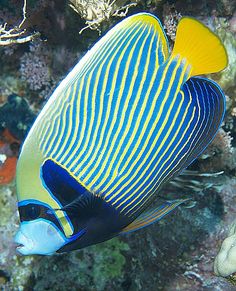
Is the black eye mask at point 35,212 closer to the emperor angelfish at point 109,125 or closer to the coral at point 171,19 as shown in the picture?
the emperor angelfish at point 109,125

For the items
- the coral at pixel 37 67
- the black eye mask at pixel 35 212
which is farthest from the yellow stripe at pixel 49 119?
the coral at pixel 37 67

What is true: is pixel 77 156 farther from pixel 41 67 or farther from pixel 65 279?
pixel 41 67

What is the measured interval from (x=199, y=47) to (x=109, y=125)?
0.45 metres

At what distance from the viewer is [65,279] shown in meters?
3.27

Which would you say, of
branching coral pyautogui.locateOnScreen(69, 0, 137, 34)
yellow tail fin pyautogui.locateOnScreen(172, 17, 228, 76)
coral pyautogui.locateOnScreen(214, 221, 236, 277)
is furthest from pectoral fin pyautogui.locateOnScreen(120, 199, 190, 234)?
branching coral pyautogui.locateOnScreen(69, 0, 137, 34)

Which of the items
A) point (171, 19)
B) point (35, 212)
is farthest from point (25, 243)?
point (171, 19)

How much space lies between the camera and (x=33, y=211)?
150 centimetres

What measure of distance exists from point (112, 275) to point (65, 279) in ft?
1.31

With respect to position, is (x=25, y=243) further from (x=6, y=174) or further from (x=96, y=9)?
(x=6, y=174)

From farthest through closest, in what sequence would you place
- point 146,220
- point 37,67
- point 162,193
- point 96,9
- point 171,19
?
point 37,67
point 162,193
point 171,19
point 96,9
point 146,220

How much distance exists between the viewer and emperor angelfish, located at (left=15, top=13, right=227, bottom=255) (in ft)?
4.81

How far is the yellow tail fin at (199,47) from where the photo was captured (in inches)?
56.2

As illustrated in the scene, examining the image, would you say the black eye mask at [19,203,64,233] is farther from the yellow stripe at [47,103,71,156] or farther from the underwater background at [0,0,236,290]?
the underwater background at [0,0,236,290]

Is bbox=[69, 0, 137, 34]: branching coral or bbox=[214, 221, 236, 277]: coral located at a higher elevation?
bbox=[69, 0, 137, 34]: branching coral
